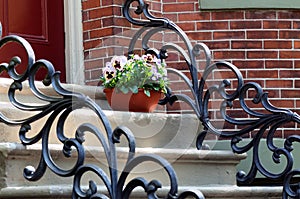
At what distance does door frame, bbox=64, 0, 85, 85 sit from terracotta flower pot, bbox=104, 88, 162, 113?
0.56 meters

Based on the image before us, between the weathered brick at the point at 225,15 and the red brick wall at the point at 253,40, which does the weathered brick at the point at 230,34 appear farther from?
the weathered brick at the point at 225,15

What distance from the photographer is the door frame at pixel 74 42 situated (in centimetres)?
569

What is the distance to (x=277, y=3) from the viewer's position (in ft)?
19.3

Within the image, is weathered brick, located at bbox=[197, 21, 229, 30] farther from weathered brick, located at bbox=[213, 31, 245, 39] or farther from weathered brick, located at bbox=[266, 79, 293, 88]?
weathered brick, located at bbox=[266, 79, 293, 88]

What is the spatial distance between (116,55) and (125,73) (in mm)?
A: 556

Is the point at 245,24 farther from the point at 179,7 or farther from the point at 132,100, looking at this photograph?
the point at 132,100

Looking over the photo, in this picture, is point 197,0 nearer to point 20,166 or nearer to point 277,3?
point 277,3

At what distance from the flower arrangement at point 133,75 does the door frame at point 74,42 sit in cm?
54

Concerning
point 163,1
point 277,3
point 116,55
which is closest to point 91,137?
point 116,55

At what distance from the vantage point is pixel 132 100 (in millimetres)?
5113

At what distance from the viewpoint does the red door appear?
559 cm

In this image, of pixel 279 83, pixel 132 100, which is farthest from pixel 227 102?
pixel 279 83

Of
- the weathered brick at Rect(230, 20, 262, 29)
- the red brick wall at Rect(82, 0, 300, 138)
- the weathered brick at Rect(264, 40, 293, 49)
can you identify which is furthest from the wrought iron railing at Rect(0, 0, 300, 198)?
the weathered brick at Rect(264, 40, 293, 49)

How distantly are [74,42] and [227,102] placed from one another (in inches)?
53.1
